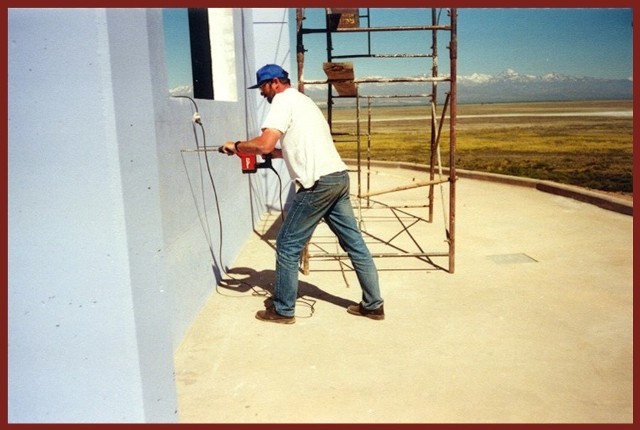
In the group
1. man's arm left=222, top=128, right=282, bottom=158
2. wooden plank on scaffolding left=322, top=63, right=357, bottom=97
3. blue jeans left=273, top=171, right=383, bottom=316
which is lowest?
blue jeans left=273, top=171, right=383, bottom=316

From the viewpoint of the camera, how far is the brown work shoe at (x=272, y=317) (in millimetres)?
4273

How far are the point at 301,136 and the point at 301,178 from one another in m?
0.32

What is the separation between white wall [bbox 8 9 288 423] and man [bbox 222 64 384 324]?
64.9 inches

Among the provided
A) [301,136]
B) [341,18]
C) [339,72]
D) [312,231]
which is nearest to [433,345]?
[312,231]

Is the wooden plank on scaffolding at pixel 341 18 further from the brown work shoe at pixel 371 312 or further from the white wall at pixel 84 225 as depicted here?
the white wall at pixel 84 225

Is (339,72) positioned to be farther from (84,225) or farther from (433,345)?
(84,225)

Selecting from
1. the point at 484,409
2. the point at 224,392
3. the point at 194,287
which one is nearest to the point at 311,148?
the point at 194,287

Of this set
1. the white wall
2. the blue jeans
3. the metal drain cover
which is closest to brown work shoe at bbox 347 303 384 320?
the blue jeans

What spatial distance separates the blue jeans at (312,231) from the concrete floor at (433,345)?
0.26 metres

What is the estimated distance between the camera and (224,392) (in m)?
3.28

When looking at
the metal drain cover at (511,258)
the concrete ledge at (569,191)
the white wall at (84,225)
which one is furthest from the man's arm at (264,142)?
the concrete ledge at (569,191)

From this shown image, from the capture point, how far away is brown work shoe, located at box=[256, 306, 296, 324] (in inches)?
168

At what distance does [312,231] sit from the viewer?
4207 mm

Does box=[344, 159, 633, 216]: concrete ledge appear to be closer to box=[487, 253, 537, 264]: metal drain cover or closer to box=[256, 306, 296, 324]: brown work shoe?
box=[487, 253, 537, 264]: metal drain cover
